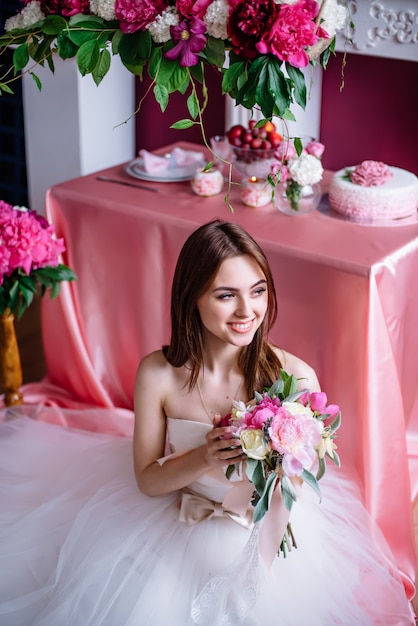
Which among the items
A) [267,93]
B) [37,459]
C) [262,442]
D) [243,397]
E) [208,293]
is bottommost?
[37,459]

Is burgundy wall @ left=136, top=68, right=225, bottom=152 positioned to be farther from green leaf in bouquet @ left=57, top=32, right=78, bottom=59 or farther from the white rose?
the white rose

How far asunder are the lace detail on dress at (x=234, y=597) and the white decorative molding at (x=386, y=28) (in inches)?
68.8

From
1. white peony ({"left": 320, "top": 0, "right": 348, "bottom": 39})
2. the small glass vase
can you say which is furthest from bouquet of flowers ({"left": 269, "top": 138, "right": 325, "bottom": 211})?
white peony ({"left": 320, "top": 0, "right": 348, "bottom": 39})

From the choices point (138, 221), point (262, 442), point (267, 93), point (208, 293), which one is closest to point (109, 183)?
point (138, 221)

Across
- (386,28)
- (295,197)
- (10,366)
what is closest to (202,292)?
(295,197)

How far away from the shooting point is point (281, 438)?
1345 mm

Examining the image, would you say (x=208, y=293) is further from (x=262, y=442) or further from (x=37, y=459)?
(x=37, y=459)

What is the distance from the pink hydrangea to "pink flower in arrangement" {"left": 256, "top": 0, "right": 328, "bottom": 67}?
1.05 metres

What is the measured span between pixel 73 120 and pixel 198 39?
2097 millimetres

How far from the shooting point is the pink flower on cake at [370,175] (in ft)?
7.10

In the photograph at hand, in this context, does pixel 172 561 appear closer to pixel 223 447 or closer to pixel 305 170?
pixel 223 447

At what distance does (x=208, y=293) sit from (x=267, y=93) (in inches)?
16.0

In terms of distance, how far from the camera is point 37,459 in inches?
83.1

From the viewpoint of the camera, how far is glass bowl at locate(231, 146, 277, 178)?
236cm
